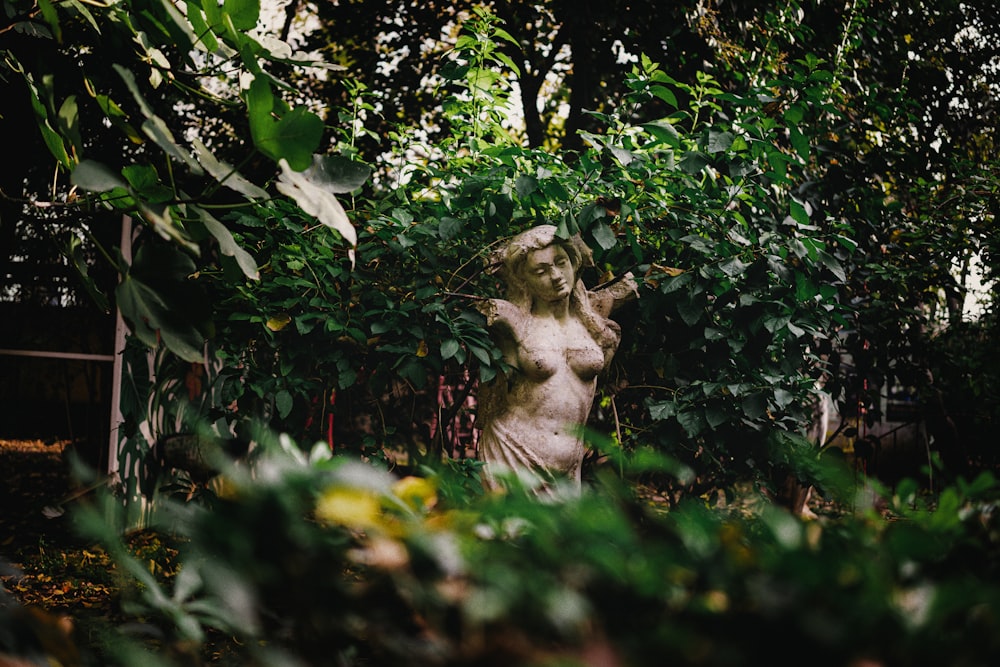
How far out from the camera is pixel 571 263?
304 centimetres

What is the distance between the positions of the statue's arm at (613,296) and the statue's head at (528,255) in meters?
0.15

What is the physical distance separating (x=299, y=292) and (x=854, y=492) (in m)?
2.79

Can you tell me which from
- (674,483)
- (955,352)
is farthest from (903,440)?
(674,483)

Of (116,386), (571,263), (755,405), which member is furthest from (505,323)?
(116,386)

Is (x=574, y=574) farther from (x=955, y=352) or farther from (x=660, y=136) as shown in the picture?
(x=955, y=352)

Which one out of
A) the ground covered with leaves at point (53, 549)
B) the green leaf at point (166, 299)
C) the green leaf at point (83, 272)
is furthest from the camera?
the ground covered with leaves at point (53, 549)

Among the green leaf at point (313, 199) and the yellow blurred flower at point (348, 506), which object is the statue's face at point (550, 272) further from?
the yellow blurred flower at point (348, 506)

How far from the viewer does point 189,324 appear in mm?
1372

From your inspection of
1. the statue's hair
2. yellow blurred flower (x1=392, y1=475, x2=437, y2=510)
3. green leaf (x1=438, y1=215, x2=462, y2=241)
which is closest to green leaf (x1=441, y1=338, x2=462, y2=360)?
the statue's hair

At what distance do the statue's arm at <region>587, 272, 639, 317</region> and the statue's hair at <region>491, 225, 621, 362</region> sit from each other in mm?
33

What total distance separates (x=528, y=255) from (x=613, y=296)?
485 mm

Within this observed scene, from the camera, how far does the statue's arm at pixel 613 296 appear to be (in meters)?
3.23

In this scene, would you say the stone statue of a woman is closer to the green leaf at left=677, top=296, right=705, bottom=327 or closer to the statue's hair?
the statue's hair

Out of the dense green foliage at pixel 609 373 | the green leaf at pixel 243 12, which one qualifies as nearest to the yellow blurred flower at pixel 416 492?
the dense green foliage at pixel 609 373
